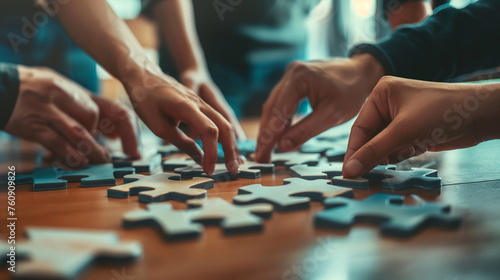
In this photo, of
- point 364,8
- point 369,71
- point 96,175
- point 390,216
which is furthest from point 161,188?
point 364,8

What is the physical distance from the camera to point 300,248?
26.1 inches

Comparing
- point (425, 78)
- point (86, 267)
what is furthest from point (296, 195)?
point (425, 78)

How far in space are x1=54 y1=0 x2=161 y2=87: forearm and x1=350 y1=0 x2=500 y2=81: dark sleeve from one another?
959mm

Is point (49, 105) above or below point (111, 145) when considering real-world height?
above

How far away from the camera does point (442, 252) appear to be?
24.9 inches

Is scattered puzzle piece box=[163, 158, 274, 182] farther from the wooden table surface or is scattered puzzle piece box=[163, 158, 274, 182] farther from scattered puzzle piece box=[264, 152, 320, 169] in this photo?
the wooden table surface

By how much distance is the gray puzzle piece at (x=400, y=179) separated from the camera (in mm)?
1066

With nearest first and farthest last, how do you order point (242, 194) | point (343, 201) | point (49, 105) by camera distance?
point (343, 201) → point (242, 194) → point (49, 105)

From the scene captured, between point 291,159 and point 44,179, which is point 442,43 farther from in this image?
point 44,179

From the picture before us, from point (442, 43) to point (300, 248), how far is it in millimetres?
1295

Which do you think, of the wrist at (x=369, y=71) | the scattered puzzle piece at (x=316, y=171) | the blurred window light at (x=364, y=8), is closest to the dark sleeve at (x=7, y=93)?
the scattered puzzle piece at (x=316, y=171)

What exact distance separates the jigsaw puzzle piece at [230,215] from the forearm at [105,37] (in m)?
0.74

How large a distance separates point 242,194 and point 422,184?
51 cm

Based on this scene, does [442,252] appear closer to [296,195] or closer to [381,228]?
[381,228]
